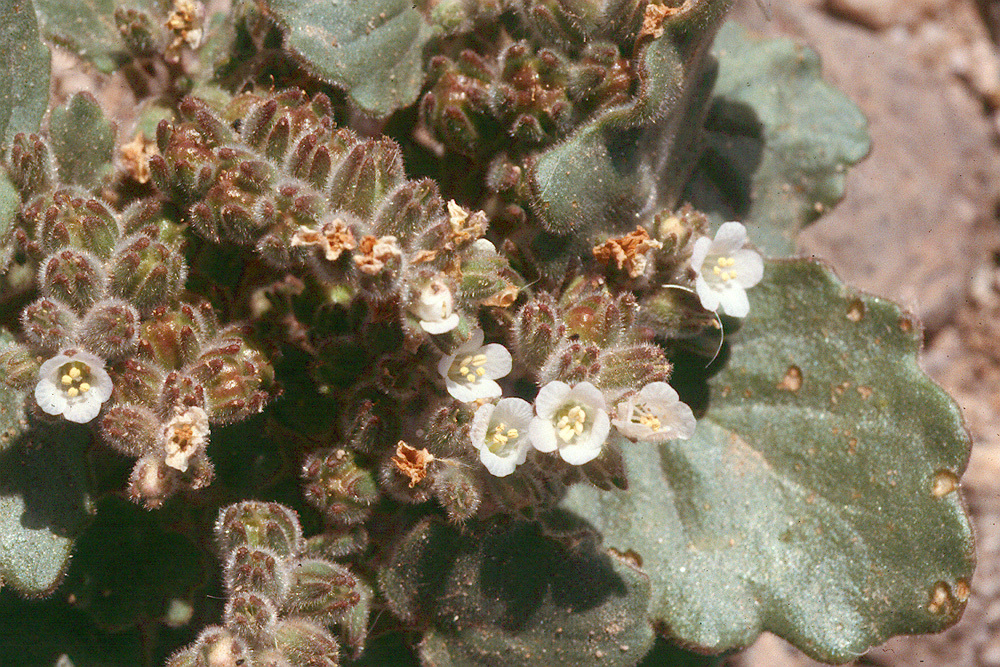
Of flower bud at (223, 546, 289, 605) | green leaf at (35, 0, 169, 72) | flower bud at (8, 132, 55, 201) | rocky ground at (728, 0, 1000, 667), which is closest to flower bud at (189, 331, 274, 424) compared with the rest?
flower bud at (223, 546, 289, 605)

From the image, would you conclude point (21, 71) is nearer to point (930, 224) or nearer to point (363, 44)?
point (363, 44)

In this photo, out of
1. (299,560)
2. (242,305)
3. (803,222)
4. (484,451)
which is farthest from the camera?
(803,222)

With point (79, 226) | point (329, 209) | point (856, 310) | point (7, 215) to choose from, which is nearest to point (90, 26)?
point (7, 215)

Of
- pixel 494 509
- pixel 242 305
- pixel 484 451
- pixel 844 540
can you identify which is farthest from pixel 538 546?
pixel 242 305

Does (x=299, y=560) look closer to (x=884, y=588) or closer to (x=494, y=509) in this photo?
(x=494, y=509)

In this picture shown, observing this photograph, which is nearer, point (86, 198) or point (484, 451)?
point (484, 451)

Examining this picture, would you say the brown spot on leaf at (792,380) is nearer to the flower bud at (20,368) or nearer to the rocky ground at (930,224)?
the rocky ground at (930,224)

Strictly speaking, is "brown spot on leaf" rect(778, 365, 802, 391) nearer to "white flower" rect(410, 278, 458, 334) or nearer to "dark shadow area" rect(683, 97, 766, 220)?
"dark shadow area" rect(683, 97, 766, 220)
